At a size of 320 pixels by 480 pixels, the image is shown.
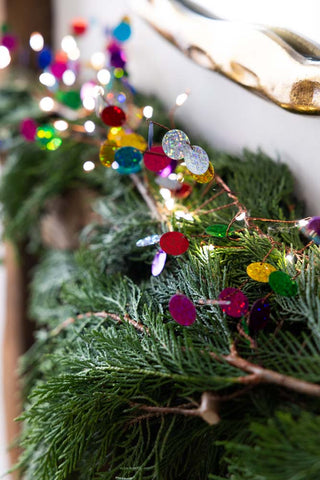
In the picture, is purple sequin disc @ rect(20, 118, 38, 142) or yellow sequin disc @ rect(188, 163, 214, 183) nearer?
yellow sequin disc @ rect(188, 163, 214, 183)

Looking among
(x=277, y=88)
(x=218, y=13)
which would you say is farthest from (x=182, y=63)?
(x=277, y=88)

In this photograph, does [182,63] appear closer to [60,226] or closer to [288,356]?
[60,226]

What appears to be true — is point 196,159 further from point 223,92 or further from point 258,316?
point 223,92

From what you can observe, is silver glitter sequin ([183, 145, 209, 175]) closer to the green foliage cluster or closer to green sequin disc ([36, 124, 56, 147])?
the green foliage cluster

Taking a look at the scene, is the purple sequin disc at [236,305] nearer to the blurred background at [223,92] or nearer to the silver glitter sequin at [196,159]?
the silver glitter sequin at [196,159]

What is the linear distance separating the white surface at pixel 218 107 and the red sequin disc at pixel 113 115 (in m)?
0.20

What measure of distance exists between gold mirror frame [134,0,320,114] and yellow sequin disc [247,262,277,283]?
18 cm

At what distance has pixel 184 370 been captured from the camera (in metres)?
0.34

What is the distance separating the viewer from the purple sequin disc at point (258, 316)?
37 centimetres

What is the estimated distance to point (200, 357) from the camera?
1.15 ft

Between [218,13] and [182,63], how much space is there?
0.14m

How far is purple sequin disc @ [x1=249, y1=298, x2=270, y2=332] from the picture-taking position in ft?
A: 1.21

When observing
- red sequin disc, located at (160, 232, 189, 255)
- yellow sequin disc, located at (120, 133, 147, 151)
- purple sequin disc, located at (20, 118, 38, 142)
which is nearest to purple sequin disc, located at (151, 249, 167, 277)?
red sequin disc, located at (160, 232, 189, 255)

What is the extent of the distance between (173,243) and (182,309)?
66 mm
